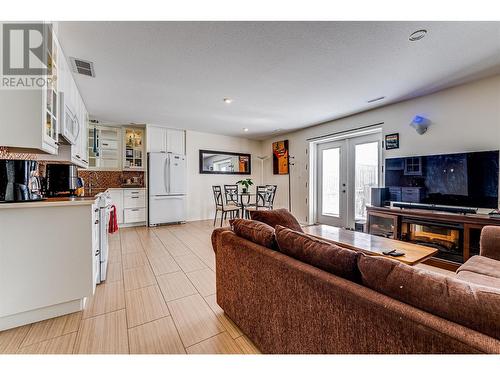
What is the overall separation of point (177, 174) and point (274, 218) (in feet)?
12.0

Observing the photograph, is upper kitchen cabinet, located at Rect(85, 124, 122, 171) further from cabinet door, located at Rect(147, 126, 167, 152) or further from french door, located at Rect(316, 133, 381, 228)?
french door, located at Rect(316, 133, 381, 228)

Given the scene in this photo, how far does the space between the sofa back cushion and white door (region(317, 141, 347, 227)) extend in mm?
4224

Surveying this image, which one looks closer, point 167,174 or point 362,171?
point 362,171

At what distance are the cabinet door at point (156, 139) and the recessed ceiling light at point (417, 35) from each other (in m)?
4.93

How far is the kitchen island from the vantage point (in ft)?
5.25

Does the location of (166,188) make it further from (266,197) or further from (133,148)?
(266,197)

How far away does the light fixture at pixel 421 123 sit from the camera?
3336 millimetres

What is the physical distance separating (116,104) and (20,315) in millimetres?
3247

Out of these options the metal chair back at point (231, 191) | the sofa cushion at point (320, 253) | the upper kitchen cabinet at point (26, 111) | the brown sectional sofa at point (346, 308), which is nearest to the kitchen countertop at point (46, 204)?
the upper kitchen cabinet at point (26, 111)

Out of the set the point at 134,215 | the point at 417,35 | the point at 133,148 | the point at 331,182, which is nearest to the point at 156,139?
the point at 133,148

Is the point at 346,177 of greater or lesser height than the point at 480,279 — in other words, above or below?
above

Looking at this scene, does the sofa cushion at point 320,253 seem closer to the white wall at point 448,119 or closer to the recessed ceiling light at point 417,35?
the recessed ceiling light at point 417,35

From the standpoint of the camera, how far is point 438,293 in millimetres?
732

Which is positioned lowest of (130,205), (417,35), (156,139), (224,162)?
(130,205)
